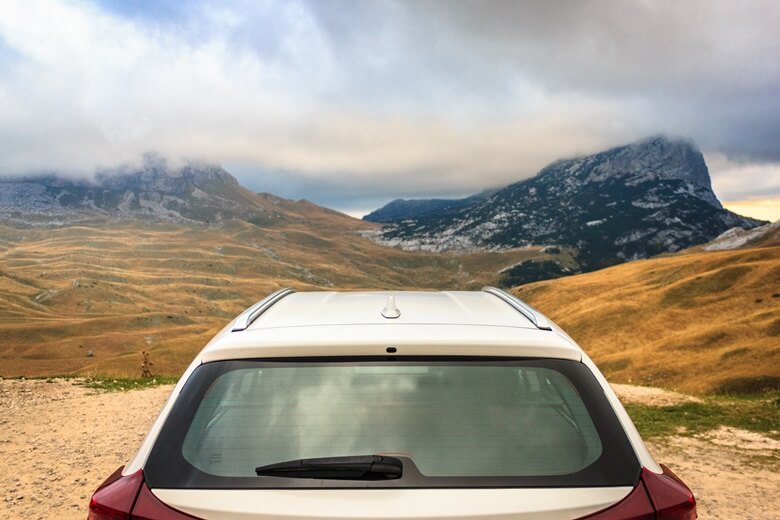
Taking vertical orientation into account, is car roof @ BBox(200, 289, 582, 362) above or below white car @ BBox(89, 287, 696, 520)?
above

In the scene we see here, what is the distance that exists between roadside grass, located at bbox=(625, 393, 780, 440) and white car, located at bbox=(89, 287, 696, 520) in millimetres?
11417

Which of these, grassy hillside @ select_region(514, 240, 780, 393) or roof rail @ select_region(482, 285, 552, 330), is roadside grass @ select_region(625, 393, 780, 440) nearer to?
roof rail @ select_region(482, 285, 552, 330)

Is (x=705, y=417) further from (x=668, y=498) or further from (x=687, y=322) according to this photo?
(x=687, y=322)

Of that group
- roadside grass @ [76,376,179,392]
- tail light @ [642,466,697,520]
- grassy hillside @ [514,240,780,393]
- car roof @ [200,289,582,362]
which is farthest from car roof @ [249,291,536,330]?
grassy hillside @ [514,240,780,393]

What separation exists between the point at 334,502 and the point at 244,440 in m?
0.52

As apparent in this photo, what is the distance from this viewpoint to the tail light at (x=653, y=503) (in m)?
2.32

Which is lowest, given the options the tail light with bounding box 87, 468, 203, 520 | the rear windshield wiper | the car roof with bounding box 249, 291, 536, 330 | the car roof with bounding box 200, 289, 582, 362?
the tail light with bounding box 87, 468, 203, 520

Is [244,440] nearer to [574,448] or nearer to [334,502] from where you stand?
[334,502]

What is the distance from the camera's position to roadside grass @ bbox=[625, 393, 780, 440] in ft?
43.9

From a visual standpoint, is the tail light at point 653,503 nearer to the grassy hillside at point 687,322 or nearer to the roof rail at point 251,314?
the roof rail at point 251,314

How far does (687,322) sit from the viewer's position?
204 ft

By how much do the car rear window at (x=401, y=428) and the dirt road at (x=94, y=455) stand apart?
698 cm

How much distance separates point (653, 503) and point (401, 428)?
988mm

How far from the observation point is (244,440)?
2.58m
